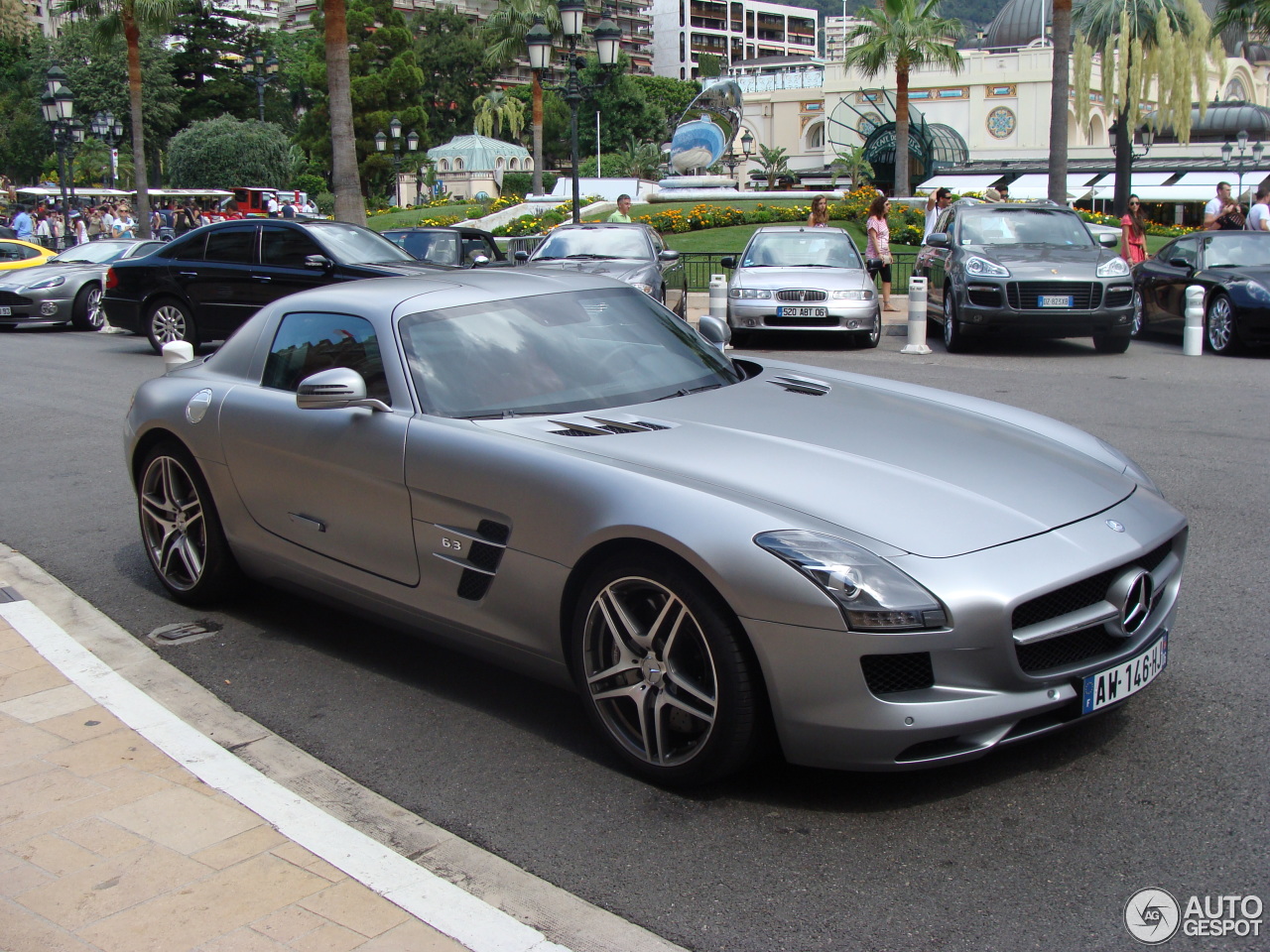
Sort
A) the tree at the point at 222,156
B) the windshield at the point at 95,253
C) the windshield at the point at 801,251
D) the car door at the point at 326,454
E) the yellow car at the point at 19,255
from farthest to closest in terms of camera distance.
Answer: the tree at the point at 222,156 < the yellow car at the point at 19,255 < the windshield at the point at 95,253 < the windshield at the point at 801,251 < the car door at the point at 326,454

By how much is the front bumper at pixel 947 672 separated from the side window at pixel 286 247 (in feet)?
38.0

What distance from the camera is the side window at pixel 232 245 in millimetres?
14000

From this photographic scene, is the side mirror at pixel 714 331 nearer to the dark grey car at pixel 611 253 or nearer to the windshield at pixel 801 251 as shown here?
the dark grey car at pixel 611 253

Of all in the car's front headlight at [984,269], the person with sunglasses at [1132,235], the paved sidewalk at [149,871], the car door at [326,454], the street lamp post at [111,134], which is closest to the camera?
the paved sidewalk at [149,871]

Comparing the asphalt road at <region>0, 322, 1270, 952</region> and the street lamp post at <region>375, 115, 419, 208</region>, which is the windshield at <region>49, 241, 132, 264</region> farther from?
the street lamp post at <region>375, 115, 419, 208</region>

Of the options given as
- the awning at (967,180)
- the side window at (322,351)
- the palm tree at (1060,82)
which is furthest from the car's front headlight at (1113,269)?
the awning at (967,180)

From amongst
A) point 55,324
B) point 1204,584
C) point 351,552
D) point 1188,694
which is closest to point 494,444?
point 351,552

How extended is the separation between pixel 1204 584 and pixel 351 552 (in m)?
3.55

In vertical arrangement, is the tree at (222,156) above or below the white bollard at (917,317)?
above

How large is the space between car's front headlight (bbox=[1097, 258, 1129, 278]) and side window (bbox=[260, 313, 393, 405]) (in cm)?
1092

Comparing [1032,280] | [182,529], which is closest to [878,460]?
[182,529]

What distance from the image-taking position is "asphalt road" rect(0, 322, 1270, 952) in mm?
2889

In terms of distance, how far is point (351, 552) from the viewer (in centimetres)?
441

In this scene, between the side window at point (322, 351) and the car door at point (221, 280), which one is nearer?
the side window at point (322, 351)
